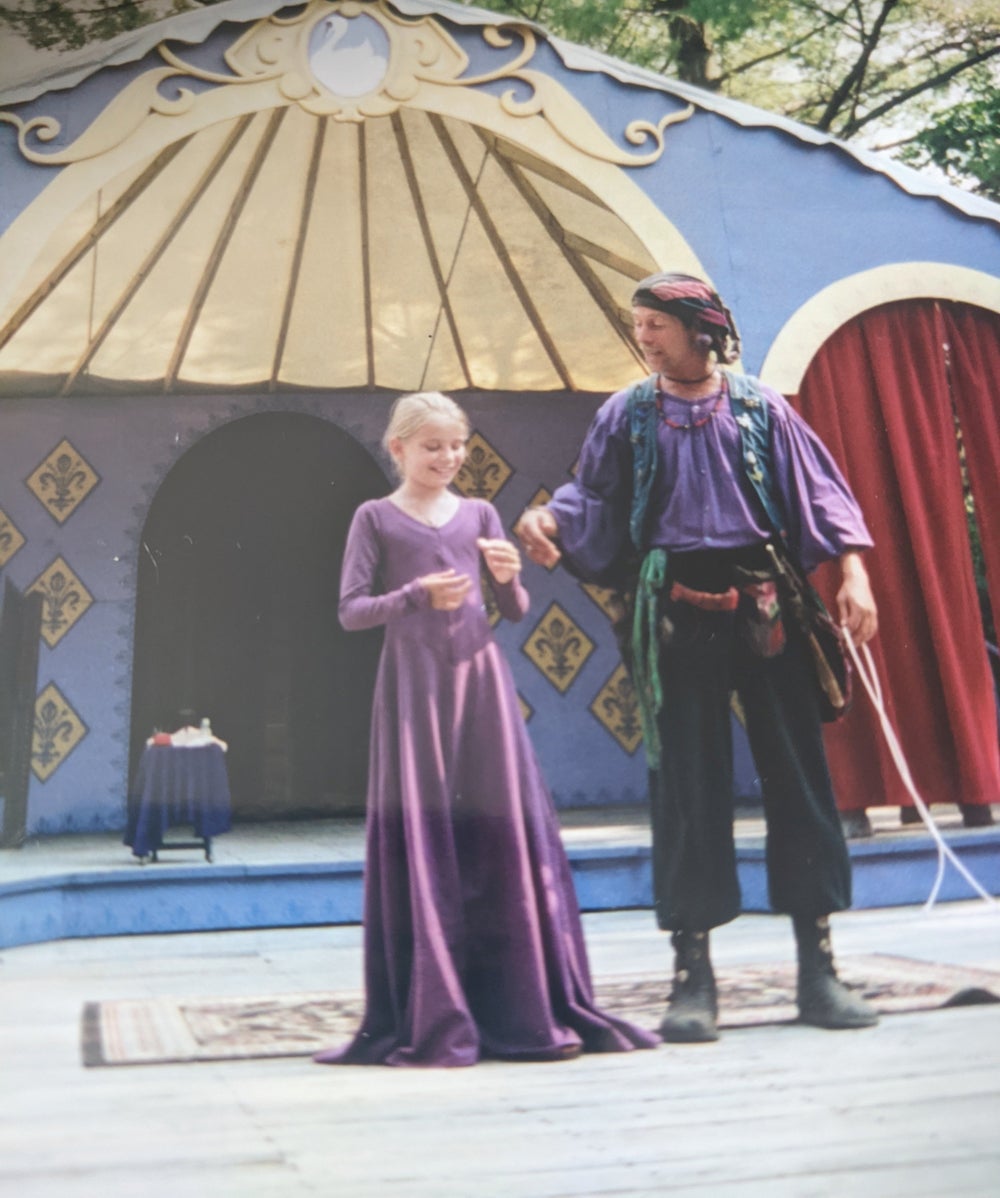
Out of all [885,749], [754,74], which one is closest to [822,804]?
[885,749]

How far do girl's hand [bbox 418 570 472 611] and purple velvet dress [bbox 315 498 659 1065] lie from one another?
0.01m

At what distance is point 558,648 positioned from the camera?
3498 millimetres

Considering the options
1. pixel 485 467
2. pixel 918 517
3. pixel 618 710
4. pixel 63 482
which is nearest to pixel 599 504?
pixel 485 467

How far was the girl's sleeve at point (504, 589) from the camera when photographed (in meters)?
2.00

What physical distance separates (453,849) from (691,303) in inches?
39.2

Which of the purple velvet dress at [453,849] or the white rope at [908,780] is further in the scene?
the white rope at [908,780]

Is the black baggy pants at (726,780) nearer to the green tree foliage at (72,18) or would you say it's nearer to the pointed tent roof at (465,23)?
the green tree foliage at (72,18)

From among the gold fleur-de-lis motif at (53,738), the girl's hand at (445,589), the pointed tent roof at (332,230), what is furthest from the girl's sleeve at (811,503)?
the gold fleur-de-lis motif at (53,738)

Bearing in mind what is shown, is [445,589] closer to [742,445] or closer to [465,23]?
[742,445]

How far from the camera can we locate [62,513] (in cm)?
421

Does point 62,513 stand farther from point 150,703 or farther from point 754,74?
point 754,74

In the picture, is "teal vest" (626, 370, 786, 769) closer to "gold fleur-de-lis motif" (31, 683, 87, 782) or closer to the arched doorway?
the arched doorway

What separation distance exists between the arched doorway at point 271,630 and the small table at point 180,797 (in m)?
0.05

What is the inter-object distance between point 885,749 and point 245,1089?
208 centimetres
